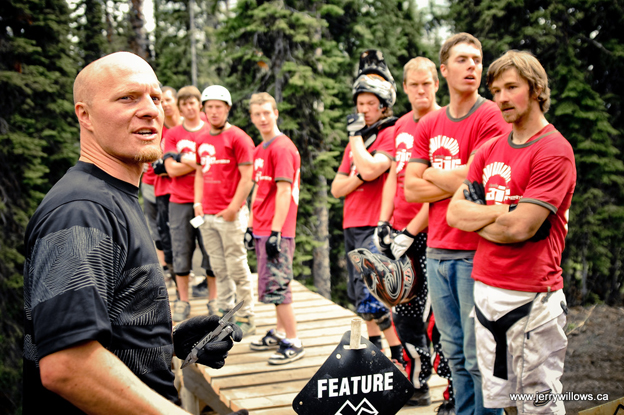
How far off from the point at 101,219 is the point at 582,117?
39.4 ft

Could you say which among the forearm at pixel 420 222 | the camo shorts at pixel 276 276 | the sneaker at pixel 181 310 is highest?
the forearm at pixel 420 222

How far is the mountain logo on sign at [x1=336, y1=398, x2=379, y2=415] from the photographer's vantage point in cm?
189

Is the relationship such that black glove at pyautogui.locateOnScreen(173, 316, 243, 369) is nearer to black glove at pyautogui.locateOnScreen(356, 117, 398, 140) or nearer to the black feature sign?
the black feature sign

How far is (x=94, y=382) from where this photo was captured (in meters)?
1.18

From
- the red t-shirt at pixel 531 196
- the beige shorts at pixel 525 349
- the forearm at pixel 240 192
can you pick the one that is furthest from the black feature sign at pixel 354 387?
the forearm at pixel 240 192

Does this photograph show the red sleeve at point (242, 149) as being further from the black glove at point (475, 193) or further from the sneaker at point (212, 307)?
the black glove at point (475, 193)

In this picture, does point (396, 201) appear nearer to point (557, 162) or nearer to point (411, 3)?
point (557, 162)

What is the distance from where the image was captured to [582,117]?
11.0 metres

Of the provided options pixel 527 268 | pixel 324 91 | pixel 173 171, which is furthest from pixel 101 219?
pixel 324 91

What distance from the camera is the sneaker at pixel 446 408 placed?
3283 millimetres

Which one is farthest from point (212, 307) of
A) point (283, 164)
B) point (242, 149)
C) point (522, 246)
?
point (522, 246)

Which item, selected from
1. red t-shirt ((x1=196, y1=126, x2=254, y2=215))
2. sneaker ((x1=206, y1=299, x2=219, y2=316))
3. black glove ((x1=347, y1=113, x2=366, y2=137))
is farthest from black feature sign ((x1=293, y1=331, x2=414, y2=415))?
sneaker ((x1=206, y1=299, x2=219, y2=316))

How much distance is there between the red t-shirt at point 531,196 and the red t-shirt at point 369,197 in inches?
55.6

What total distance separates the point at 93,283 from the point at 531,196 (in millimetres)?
1968
